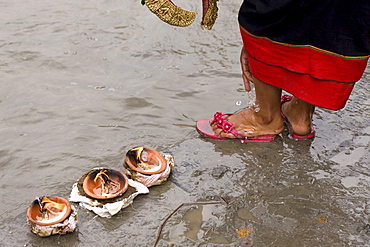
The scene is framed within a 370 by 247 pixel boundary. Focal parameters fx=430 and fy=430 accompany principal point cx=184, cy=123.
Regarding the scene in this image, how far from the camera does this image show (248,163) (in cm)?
277

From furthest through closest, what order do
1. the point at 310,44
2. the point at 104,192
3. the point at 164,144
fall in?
the point at 164,144 < the point at 310,44 < the point at 104,192

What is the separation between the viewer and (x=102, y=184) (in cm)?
232

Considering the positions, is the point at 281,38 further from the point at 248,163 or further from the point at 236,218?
the point at 236,218

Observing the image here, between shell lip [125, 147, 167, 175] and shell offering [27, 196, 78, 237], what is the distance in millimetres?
471

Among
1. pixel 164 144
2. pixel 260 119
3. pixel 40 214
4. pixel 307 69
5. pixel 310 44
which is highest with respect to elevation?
pixel 310 44

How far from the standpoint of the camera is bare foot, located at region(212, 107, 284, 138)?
3002mm

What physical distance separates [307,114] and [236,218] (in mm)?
1071

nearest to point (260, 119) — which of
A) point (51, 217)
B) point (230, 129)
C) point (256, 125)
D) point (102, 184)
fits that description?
point (256, 125)

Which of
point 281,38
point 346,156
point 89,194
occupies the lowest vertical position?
point 346,156

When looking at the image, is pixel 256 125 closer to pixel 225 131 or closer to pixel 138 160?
pixel 225 131

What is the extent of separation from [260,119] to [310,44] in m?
0.70

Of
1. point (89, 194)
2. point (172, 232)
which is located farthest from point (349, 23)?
point (89, 194)

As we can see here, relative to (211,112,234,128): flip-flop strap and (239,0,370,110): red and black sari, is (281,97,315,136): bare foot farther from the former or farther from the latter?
(211,112,234,128): flip-flop strap

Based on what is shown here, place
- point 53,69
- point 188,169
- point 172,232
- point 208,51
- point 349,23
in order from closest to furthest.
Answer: point 172,232 < point 349,23 < point 188,169 < point 53,69 < point 208,51
